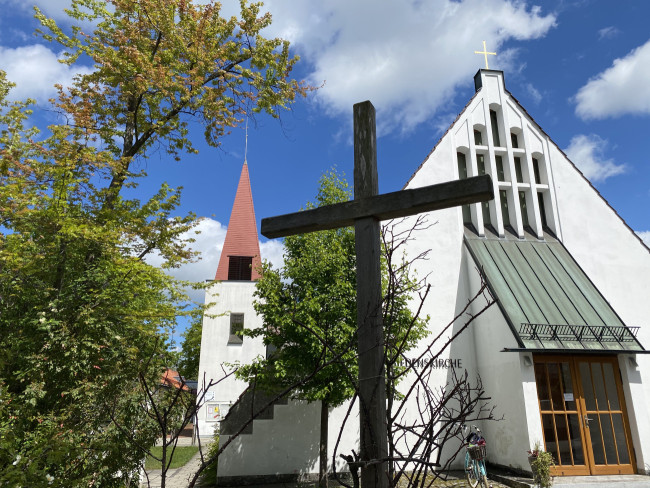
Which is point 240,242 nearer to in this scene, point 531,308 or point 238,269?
point 238,269

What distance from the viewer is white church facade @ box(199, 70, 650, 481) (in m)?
11.1

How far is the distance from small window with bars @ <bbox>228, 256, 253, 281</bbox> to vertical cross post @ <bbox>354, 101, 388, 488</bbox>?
24990 mm

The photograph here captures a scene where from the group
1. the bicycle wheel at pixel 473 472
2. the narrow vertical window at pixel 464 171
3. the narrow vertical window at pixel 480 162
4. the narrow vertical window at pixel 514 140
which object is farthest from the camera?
the narrow vertical window at pixel 514 140

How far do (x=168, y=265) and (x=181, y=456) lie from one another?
32.1 feet

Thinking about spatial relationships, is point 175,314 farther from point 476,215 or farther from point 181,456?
point 476,215

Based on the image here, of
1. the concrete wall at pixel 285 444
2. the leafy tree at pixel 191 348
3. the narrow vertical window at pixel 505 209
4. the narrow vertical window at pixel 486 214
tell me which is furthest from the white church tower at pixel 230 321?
the narrow vertical window at pixel 505 209

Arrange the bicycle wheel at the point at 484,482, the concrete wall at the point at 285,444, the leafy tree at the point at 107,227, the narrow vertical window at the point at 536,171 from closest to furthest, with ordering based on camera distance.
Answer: the leafy tree at the point at 107,227 < the bicycle wheel at the point at 484,482 < the concrete wall at the point at 285,444 < the narrow vertical window at the point at 536,171

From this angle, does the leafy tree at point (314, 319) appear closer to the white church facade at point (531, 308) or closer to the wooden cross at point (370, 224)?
the white church facade at point (531, 308)

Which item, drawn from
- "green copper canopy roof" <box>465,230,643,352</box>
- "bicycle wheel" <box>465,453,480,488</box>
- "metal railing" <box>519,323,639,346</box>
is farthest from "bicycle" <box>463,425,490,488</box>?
"metal railing" <box>519,323,639,346</box>

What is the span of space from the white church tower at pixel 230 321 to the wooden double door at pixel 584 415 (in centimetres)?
1461

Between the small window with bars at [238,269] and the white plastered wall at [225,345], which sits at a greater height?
the small window with bars at [238,269]

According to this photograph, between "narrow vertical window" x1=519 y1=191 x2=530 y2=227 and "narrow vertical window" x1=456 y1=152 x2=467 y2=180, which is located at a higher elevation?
"narrow vertical window" x1=456 y1=152 x2=467 y2=180

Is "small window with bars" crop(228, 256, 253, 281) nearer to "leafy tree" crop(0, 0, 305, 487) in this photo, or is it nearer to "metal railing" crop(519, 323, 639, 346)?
"leafy tree" crop(0, 0, 305, 487)

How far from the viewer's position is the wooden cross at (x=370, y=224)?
95.7 inches
